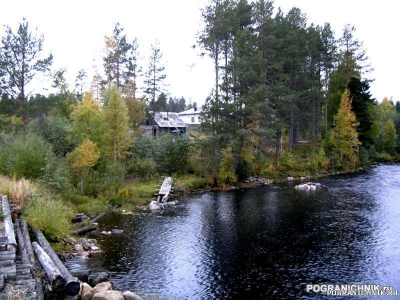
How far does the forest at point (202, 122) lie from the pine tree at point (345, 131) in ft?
0.46

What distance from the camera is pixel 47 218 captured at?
15578 mm

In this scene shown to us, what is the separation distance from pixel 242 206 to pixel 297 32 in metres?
29.0

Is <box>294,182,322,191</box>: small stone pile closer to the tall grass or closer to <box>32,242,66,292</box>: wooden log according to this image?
the tall grass

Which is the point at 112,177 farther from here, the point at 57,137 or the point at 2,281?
the point at 2,281

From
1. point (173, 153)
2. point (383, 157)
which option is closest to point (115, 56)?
point (173, 153)

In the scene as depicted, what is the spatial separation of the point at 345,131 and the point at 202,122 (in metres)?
22.3

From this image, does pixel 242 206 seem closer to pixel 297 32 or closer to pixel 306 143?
pixel 297 32

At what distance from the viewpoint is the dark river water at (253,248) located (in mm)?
13531

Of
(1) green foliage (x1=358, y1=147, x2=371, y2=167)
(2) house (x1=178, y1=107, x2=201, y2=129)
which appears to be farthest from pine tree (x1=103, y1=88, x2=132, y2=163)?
(2) house (x1=178, y1=107, x2=201, y2=129)

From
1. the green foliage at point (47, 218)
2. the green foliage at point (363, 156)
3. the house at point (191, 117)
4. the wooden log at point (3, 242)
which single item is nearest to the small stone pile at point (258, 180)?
the green foliage at point (363, 156)

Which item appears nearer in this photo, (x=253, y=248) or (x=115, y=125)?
(x=253, y=248)

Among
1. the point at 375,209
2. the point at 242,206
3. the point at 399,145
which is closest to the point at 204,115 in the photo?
the point at 242,206

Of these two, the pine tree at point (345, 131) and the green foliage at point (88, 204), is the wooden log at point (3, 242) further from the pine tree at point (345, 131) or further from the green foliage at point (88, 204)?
the pine tree at point (345, 131)

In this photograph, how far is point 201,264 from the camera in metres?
15.5
